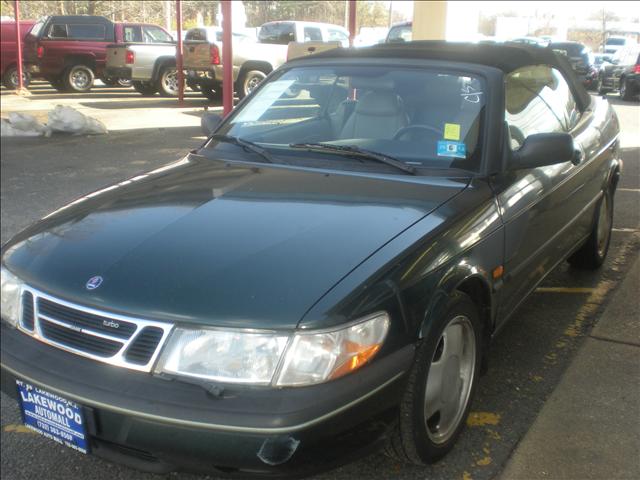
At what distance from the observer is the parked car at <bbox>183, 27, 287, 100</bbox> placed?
15.3 m

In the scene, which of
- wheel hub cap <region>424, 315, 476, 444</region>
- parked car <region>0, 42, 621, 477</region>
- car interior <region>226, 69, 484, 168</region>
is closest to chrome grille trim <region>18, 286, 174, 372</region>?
parked car <region>0, 42, 621, 477</region>

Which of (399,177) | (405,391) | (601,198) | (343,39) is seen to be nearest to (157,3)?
(343,39)

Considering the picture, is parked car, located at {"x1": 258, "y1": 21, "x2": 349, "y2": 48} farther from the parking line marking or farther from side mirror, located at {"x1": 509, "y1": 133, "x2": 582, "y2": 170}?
side mirror, located at {"x1": 509, "y1": 133, "x2": 582, "y2": 170}

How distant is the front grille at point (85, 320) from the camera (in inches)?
88.5

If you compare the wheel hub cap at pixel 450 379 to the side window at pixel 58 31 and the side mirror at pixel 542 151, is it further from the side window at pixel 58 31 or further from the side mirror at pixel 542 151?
the side window at pixel 58 31

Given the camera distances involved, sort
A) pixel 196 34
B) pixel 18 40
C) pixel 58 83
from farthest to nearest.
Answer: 1. pixel 58 83
2. pixel 196 34
3. pixel 18 40

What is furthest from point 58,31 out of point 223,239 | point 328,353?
point 328,353

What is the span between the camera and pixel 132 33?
16531 mm

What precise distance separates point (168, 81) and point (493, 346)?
601 inches

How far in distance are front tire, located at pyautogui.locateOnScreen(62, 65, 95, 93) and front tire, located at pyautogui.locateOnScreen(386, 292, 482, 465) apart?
17.7 m

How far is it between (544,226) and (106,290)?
226 cm

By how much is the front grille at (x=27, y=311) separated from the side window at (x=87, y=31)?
13775 millimetres

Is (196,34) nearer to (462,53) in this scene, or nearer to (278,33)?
(278,33)


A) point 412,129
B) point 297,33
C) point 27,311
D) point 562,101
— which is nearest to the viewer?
point 27,311
